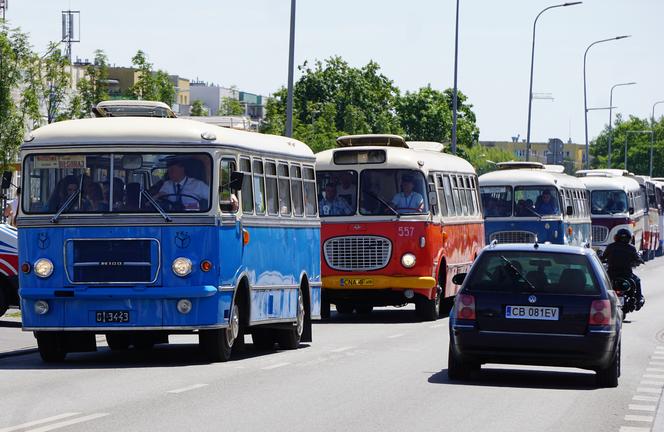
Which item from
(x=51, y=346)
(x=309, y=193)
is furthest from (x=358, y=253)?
(x=51, y=346)

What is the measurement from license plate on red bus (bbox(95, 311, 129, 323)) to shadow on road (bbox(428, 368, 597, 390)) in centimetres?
332

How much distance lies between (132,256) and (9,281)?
9.86 meters

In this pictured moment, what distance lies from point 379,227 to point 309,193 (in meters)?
5.93

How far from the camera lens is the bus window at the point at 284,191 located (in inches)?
870

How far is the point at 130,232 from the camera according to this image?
18609 mm

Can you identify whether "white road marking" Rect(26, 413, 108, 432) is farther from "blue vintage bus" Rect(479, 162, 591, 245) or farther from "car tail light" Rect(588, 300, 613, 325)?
"blue vintage bus" Rect(479, 162, 591, 245)

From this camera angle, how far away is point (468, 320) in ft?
55.8

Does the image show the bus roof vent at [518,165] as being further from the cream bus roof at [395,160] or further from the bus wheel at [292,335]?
the bus wheel at [292,335]

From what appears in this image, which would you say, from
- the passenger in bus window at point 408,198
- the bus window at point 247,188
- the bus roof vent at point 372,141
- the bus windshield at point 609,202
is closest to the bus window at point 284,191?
the bus window at point 247,188

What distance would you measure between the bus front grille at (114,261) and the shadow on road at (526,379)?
3.28m

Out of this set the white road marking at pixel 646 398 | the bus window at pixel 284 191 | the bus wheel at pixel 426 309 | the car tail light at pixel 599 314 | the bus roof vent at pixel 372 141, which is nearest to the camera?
the white road marking at pixel 646 398

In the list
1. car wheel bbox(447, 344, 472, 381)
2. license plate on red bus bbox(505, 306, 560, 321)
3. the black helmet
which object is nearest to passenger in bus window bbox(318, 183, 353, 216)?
the black helmet

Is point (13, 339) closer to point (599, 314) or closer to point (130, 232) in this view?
point (130, 232)

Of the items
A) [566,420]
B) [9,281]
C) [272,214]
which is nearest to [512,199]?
[9,281]
